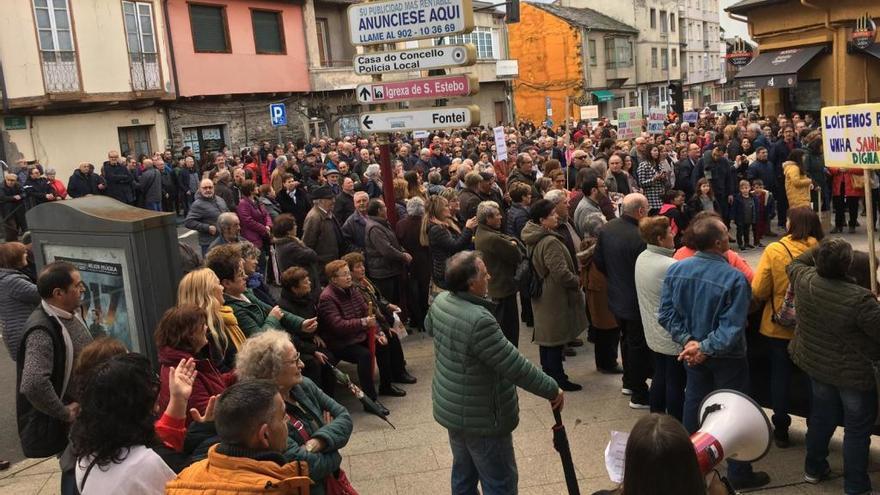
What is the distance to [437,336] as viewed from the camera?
4.11m

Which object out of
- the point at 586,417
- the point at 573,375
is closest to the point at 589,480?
the point at 586,417

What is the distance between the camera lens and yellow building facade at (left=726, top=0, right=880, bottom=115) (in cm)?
2112

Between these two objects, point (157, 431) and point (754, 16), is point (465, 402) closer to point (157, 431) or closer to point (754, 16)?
point (157, 431)

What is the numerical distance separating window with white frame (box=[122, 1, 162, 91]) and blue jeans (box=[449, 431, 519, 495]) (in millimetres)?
20917

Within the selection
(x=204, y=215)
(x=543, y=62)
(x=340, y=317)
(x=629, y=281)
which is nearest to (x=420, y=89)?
(x=340, y=317)

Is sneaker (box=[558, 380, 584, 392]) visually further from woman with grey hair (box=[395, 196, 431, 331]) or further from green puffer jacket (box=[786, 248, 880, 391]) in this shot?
woman with grey hair (box=[395, 196, 431, 331])

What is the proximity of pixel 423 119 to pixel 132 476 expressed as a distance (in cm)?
577

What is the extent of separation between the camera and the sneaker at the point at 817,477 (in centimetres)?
466

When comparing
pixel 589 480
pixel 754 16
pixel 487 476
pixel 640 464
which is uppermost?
pixel 754 16

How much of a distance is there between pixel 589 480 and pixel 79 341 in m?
3.36

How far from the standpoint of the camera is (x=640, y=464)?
2.15 metres

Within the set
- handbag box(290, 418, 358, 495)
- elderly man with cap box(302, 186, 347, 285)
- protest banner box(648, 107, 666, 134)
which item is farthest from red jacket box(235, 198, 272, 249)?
protest banner box(648, 107, 666, 134)

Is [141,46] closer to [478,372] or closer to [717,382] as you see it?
[478,372]

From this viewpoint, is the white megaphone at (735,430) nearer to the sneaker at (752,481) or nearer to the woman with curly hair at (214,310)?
the sneaker at (752,481)
